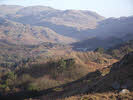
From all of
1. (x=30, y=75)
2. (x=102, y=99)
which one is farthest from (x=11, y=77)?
(x=102, y=99)

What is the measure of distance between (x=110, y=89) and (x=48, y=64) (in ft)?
222

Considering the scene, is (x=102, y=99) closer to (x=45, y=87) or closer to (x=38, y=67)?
(x=45, y=87)

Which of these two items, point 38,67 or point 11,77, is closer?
point 11,77

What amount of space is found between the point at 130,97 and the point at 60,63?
65009mm

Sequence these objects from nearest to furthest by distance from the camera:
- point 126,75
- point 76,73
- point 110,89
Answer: point 110,89
point 126,75
point 76,73

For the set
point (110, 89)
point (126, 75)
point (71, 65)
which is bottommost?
point (71, 65)

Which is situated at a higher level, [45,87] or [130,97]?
[130,97]

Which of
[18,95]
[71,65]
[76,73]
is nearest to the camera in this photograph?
[18,95]

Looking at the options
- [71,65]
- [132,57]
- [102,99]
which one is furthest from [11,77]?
[102,99]

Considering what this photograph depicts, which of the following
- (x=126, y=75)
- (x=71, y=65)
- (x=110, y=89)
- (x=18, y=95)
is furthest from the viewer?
(x=71, y=65)

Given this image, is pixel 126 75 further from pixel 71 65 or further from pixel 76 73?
pixel 71 65

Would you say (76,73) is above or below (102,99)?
below

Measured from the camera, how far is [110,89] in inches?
904

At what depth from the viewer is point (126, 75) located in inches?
983
